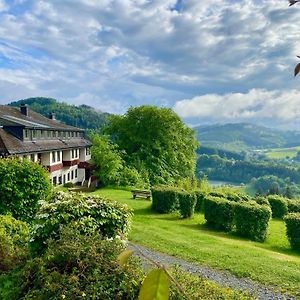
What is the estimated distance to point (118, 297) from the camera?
20.1ft

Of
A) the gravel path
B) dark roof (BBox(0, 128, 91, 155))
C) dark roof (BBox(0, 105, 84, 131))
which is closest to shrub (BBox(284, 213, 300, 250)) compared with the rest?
the gravel path

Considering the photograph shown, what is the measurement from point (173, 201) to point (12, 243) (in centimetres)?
1490

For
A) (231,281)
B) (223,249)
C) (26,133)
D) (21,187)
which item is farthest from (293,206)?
(26,133)

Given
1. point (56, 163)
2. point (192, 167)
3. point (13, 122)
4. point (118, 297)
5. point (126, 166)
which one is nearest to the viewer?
point (118, 297)

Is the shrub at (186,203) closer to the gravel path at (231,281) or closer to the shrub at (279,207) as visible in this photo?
the gravel path at (231,281)

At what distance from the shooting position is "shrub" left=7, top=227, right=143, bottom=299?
A: 243 inches

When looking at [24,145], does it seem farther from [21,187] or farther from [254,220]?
[254,220]

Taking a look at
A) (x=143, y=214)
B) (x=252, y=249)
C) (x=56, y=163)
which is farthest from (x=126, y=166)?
(x=252, y=249)

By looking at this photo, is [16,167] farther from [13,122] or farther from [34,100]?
[34,100]

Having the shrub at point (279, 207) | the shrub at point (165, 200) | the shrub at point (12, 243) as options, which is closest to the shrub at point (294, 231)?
the shrub at point (165, 200)

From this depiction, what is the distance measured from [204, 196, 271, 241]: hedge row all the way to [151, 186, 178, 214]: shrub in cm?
332

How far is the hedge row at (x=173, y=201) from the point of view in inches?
887

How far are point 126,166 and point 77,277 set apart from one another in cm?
3535

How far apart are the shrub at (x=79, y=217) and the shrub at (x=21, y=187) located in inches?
186
